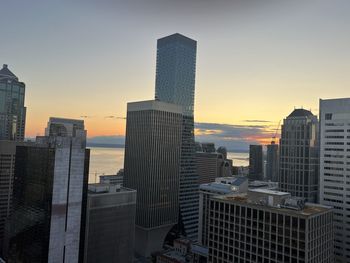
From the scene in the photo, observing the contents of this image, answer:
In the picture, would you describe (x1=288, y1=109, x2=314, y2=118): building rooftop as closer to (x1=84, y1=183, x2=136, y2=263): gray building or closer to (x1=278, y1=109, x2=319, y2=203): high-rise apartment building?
(x1=278, y1=109, x2=319, y2=203): high-rise apartment building

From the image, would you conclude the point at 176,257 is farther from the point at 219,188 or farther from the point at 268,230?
the point at 268,230

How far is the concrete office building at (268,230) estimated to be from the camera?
5859cm

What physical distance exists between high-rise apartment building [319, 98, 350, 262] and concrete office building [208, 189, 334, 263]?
39711mm

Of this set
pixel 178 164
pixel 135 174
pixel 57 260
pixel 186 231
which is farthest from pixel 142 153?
pixel 57 260

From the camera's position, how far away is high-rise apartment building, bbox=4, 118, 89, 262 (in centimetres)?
8200

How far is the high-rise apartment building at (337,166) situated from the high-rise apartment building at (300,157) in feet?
93.6

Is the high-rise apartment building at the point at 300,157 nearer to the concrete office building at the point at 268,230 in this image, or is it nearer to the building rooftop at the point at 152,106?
the building rooftop at the point at 152,106

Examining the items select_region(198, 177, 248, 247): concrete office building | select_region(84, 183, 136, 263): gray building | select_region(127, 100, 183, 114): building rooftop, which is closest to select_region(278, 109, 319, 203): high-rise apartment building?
select_region(198, 177, 248, 247): concrete office building

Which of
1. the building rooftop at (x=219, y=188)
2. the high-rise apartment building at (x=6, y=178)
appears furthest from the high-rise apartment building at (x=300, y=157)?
the high-rise apartment building at (x=6, y=178)

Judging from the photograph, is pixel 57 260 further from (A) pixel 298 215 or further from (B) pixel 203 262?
(A) pixel 298 215

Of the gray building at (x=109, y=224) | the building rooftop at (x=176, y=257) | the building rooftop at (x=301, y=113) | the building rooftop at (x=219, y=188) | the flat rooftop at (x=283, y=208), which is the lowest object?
the building rooftop at (x=176, y=257)

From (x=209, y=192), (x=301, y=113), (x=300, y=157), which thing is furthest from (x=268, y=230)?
(x=301, y=113)

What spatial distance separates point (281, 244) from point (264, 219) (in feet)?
18.0

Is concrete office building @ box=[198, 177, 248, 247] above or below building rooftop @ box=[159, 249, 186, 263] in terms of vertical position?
above
